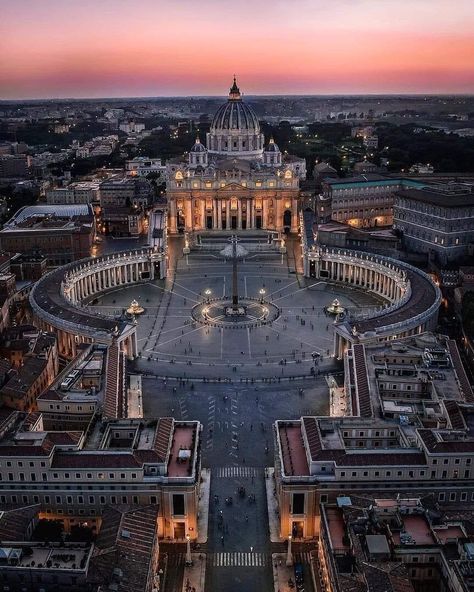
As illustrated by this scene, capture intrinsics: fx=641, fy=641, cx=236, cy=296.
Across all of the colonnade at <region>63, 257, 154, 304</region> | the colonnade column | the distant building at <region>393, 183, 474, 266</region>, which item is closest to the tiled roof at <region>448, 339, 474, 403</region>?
the distant building at <region>393, 183, 474, 266</region>

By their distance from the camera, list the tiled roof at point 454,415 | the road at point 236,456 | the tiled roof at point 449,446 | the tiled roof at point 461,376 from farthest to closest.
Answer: the tiled roof at point 461,376 → the tiled roof at point 454,415 → the tiled roof at point 449,446 → the road at point 236,456

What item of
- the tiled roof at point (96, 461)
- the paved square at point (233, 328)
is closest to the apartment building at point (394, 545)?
the tiled roof at point (96, 461)

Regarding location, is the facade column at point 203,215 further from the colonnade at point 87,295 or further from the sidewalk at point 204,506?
the sidewalk at point 204,506

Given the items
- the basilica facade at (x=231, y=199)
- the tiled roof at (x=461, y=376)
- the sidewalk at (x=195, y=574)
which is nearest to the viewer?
the sidewalk at (x=195, y=574)

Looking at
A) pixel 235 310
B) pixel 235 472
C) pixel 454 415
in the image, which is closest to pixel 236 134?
pixel 235 310

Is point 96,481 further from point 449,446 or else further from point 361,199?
point 361,199

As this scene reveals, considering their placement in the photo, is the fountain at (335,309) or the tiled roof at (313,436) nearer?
the tiled roof at (313,436)

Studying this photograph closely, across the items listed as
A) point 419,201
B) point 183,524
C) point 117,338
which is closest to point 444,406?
point 183,524

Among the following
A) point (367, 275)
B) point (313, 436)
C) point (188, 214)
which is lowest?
point (367, 275)

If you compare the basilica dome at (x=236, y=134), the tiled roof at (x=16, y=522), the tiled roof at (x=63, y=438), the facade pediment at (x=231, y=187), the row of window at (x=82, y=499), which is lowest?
the row of window at (x=82, y=499)
